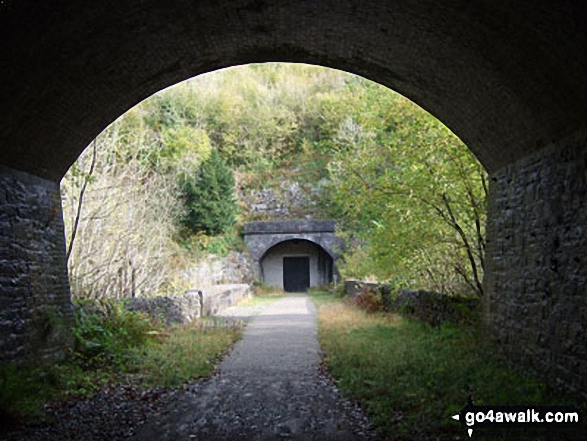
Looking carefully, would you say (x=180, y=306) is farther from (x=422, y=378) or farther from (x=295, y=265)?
(x=295, y=265)

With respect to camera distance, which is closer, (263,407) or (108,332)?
(263,407)

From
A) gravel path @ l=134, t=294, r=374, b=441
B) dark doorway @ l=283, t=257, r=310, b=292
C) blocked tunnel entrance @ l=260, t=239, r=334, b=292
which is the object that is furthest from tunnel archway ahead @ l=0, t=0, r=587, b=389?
dark doorway @ l=283, t=257, r=310, b=292

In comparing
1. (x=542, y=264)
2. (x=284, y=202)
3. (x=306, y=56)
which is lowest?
(x=542, y=264)

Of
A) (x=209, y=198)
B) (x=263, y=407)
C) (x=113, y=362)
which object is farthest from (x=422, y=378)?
(x=209, y=198)

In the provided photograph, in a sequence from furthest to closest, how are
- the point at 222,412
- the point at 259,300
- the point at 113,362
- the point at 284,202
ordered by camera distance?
1. the point at 284,202
2. the point at 259,300
3. the point at 113,362
4. the point at 222,412

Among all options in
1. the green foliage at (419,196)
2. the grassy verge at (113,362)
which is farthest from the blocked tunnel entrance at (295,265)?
the grassy verge at (113,362)

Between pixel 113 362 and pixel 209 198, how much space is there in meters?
16.2

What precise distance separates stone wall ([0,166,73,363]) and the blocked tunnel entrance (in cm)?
2228

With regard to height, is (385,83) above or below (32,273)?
above

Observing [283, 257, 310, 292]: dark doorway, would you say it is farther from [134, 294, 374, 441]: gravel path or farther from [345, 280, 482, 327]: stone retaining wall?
[134, 294, 374, 441]: gravel path

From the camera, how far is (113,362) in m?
7.64

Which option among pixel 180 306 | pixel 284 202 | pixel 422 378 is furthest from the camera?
pixel 284 202

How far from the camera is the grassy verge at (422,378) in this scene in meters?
4.81

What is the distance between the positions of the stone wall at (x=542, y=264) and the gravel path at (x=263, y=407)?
7.38 ft
